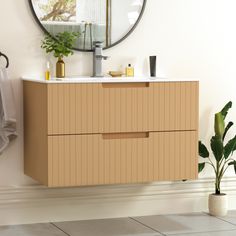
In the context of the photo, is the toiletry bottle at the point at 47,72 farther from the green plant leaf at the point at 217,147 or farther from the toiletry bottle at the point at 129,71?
the green plant leaf at the point at 217,147

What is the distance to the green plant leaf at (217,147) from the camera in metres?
4.54

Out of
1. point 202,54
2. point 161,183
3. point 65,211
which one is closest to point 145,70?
point 202,54

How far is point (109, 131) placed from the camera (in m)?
4.14

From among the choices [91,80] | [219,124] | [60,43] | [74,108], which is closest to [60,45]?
[60,43]

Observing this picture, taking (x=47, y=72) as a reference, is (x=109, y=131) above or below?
below

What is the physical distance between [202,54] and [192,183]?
839 mm

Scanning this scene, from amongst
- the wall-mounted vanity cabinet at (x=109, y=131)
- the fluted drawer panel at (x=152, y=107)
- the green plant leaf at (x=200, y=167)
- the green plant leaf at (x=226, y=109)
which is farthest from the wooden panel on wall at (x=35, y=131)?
the green plant leaf at (x=226, y=109)

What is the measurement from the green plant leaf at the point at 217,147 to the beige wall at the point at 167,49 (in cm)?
21

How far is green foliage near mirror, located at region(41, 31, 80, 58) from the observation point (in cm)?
435

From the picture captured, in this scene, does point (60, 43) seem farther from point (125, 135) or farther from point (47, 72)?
point (125, 135)

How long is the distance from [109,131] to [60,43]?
2.10ft

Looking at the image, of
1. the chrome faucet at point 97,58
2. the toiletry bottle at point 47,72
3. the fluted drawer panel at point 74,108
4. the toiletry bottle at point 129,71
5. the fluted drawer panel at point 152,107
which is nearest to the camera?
the fluted drawer panel at point 74,108

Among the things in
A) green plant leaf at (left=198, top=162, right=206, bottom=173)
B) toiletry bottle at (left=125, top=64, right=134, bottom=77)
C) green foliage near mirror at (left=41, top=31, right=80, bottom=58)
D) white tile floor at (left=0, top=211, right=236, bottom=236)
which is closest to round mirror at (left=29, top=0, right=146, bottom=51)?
green foliage near mirror at (left=41, top=31, right=80, bottom=58)

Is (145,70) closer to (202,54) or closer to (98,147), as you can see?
(202,54)
